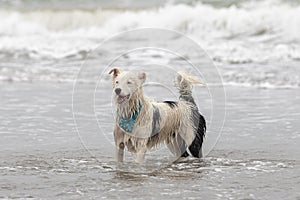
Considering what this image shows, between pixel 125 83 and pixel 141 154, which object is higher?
pixel 125 83

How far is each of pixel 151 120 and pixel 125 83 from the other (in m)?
0.54

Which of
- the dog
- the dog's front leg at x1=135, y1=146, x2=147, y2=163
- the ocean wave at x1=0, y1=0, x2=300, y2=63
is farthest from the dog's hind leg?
the ocean wave at x1=0, y1=0, x2=300, y2=63

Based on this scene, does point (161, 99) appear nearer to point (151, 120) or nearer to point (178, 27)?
point (151, 120)

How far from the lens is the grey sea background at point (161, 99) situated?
18.6 feet

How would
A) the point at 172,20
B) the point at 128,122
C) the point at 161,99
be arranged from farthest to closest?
the point at 172,20 < the point at 161,99 < the point at 128,122

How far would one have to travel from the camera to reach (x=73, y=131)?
7883 mm

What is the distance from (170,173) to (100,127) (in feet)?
6.15

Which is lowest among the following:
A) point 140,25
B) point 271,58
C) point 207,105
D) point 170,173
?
point 170,173

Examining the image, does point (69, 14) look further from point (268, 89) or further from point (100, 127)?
point (100, 127)

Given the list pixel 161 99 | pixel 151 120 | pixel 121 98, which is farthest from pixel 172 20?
pixel 121 98

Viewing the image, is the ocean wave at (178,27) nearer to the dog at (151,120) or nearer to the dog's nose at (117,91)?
the dog at (151,120)

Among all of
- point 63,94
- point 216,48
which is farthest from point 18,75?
point 216,48

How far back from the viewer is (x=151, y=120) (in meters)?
6.16

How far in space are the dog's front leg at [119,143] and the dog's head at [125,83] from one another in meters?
0.30
